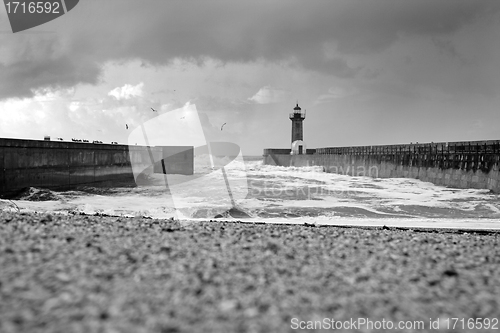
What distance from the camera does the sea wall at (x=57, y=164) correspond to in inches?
431

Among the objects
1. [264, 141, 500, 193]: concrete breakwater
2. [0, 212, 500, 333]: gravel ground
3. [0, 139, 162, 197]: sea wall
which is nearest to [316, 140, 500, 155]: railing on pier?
[264, 141, 500, 193]: concrete breakwater

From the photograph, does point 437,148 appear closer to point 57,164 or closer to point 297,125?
point 57,164

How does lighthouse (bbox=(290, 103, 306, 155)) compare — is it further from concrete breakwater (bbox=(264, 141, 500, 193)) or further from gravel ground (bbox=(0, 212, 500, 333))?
gravel ground (bbox=(0, 212, 500, 333))

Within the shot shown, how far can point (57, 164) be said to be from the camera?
13023mm

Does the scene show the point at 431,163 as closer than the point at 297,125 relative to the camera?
Yes

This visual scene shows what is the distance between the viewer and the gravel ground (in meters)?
1.66

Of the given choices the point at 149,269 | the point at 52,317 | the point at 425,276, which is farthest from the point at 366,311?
the point at 52,317

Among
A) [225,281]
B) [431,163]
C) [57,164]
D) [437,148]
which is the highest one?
[437,148]

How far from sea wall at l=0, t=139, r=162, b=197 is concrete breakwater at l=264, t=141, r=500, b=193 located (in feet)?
46.3

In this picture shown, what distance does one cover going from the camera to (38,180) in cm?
1202

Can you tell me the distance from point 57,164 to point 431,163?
1554 cm

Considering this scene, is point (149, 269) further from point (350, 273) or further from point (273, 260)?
point (350, 273)

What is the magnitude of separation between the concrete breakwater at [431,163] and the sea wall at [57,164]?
14110mm

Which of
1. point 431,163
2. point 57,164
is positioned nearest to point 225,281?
point 57,164
